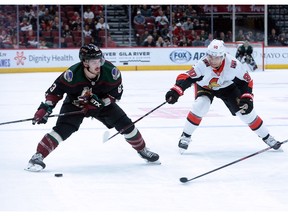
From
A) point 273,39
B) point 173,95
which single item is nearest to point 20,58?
point 273,39

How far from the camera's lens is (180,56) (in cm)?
1555

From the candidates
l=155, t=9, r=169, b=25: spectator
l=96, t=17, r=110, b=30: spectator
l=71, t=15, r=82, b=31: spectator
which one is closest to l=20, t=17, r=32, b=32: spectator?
l=71, t=15, r=82, b=31: spectator

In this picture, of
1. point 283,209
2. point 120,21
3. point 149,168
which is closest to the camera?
point 283,209

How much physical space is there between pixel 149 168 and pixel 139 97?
4.94 m

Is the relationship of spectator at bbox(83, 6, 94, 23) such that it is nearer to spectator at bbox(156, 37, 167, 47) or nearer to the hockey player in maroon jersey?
spectator at bbox(156, 37, 167, 47)

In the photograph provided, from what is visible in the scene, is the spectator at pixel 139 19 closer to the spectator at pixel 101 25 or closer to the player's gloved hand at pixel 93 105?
the spectator at pixel 101 25

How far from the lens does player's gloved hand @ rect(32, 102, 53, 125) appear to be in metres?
4.24

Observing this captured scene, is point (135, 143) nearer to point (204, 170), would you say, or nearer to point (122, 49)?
point (204, 170)

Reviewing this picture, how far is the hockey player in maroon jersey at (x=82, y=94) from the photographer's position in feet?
14.0

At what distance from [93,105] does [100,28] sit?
11755 millimetres

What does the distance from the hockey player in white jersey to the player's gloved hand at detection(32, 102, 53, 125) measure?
2.89 ft

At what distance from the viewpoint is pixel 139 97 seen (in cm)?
944

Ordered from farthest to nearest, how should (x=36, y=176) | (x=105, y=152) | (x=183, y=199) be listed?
(x=105, y=152) < (x=36, y=176) < (x=183, y=199)
